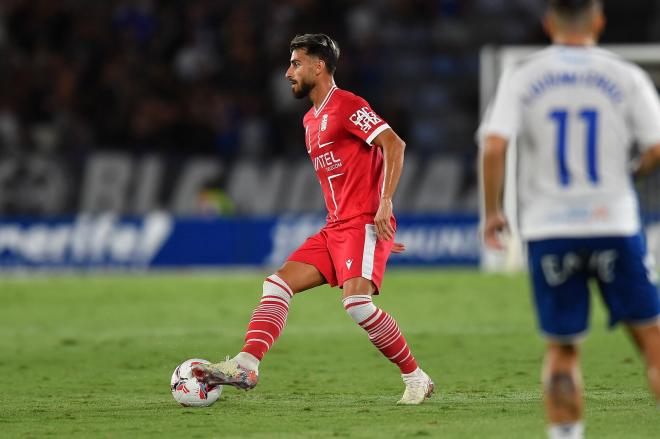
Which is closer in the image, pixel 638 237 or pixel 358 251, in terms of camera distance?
pixel 638 237

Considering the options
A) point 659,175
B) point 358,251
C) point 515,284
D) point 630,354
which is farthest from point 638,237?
point 659,175

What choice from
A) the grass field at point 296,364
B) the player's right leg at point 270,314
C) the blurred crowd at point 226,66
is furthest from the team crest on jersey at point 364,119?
the blurred crowd at point 226,66

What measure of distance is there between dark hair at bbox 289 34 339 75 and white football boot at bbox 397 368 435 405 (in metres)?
1.96


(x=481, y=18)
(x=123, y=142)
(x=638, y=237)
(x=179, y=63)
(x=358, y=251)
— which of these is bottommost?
(x=638, y=237)

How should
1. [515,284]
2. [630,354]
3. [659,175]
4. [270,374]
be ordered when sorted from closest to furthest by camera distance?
1. [270,374]
2. [630,354]
3. [515,284]
4. [659,175]

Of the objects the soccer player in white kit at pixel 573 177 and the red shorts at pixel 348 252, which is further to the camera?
the red shorts at pixel 348 252

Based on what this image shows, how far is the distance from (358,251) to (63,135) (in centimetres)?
1653

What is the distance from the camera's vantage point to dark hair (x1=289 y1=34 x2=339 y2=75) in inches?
323

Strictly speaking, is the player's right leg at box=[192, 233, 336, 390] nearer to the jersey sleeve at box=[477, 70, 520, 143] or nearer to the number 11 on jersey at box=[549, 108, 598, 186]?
the jersey sleeve at box=[477, 70, 520, 143]

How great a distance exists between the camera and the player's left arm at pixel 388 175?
770 centimetres

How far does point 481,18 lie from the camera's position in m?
26.6

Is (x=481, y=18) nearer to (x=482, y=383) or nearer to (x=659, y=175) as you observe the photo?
(x=659, y=175)

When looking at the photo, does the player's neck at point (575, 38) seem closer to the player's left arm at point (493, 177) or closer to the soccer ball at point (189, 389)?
the player's left arm at point (493, 177)

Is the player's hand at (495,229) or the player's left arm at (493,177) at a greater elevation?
the player's left arm at (493,177)
